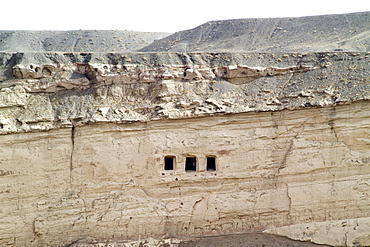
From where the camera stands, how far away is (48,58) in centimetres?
1229

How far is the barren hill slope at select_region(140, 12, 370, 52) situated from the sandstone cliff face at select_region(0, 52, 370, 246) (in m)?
5.33

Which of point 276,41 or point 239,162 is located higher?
point 276,41

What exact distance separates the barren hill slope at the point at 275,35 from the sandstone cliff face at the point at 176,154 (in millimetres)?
5326

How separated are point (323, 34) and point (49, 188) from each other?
583 inches

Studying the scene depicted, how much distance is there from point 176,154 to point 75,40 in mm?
14382

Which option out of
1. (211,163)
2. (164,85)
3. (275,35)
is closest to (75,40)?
(275,35)

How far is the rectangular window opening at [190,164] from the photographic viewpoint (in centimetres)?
1238

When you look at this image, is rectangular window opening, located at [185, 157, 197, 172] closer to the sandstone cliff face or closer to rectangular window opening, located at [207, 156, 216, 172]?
the sandstone cliff face

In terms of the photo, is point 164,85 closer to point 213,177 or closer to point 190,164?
point 190,164

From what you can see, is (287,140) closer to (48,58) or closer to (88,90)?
(88,90)

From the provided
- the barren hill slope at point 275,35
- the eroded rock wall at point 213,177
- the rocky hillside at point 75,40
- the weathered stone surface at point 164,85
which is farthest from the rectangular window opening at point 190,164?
the rocky hillside at point 75,40

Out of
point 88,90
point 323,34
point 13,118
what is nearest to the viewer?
point 13,118

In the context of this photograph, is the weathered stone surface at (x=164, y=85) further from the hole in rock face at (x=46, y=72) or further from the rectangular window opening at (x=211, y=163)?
the rectangular window opening at (x=211, y=163)

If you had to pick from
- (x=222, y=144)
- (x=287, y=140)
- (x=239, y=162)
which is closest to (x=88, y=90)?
(x=222, y=144)
